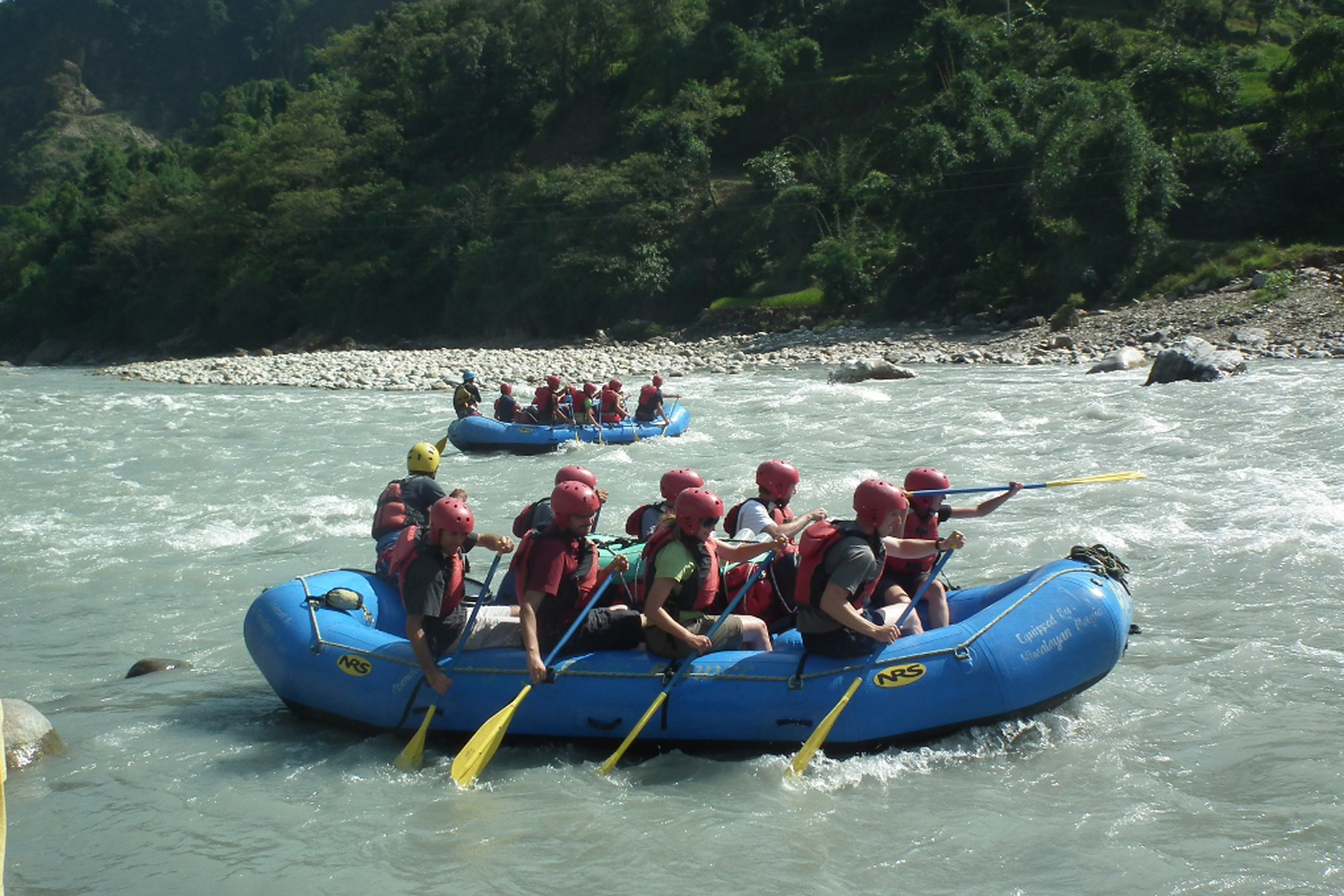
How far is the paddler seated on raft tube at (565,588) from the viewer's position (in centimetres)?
526

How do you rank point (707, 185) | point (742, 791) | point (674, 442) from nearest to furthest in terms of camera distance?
1. point (742, 791)
2. point (674, 442)
3. point (707, 185)

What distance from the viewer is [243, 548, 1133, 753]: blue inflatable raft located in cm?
518

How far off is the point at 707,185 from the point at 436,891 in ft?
118

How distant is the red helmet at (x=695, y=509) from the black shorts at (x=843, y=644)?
0.67 m

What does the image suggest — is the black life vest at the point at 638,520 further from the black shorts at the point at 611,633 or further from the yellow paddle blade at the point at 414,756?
the yellow paddle blade at the point at 414,756

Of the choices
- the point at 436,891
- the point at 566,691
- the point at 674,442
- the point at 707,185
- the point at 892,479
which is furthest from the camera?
the point at 707,185

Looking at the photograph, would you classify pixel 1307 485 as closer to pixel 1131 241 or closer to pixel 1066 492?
pixel 1066 492

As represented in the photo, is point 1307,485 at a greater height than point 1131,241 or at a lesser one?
lesser

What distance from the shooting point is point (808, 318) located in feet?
102

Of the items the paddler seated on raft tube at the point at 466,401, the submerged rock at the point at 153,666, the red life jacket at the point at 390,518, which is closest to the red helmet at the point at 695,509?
the red life jacket at the point at 390,518

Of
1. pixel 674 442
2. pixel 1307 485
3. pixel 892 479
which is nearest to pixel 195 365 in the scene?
pixel 674 442

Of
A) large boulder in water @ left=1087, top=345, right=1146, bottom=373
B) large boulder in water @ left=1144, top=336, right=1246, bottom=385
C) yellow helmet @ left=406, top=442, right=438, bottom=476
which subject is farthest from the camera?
large boulder in water @ left=1087, top=345, right=1146, bottom=373

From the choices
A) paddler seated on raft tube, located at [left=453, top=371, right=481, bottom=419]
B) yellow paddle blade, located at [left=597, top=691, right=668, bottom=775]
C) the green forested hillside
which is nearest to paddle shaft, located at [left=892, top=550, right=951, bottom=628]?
yellow paddle blade, located at [left=597, top=691, right=668, bottom=775]

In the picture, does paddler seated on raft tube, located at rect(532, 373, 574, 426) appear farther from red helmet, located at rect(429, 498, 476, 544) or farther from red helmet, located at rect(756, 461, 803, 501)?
red helmet, located at rect(429, 498, 476, 544)
